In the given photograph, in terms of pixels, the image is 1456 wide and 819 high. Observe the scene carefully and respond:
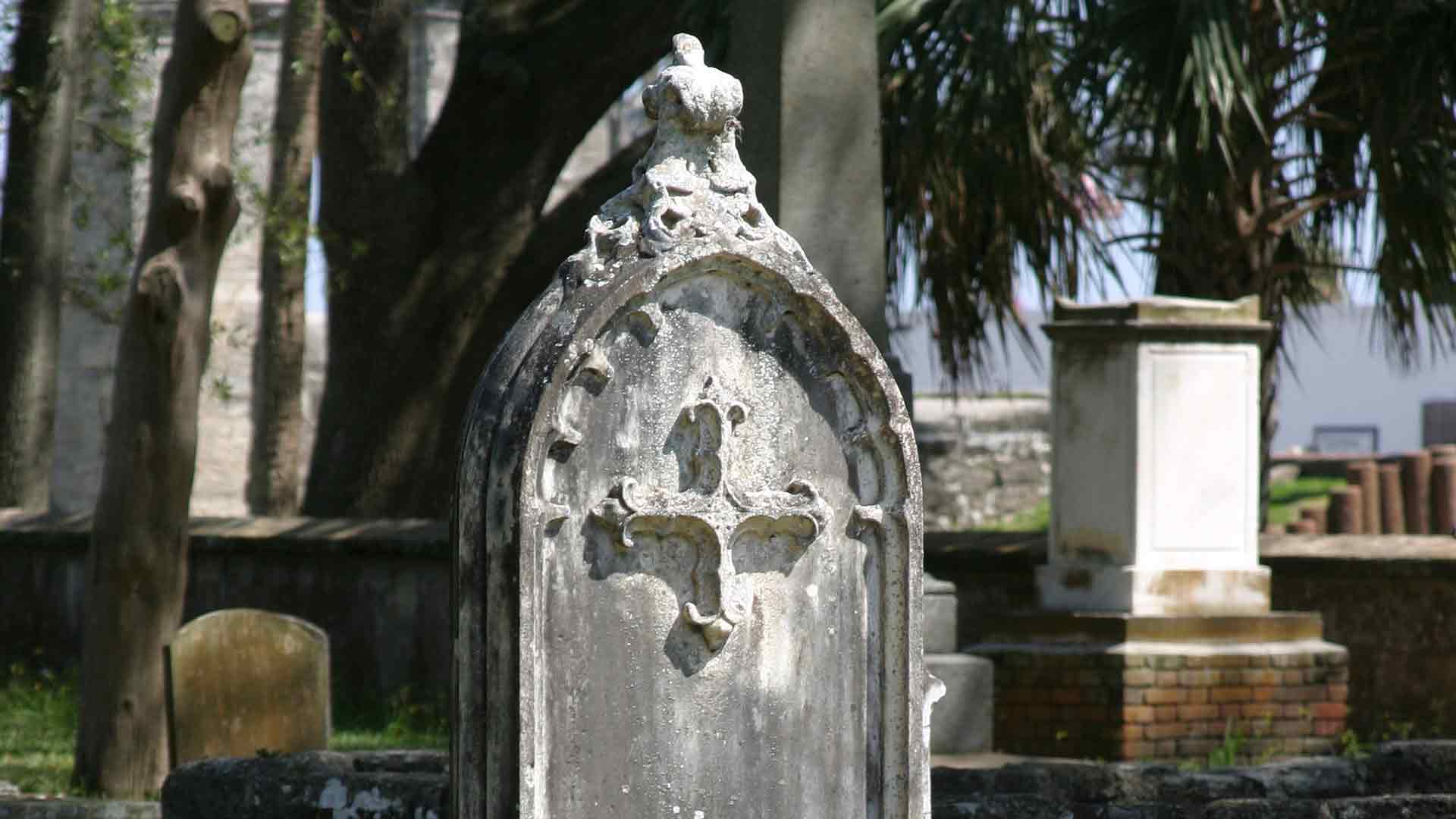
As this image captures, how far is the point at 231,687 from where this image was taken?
8.45 meters

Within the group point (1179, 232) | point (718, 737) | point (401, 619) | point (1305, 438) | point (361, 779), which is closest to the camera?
point (718, 737)

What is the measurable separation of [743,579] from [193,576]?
321 inches

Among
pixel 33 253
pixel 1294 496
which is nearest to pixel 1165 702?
pixel 33 253

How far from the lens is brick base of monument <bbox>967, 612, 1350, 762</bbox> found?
10148 millimetres

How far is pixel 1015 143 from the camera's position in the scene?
532 inches

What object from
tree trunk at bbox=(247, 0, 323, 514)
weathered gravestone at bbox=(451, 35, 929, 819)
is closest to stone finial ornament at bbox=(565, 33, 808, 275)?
weathered gravestone at bbox=(451, 35, 929, 819)

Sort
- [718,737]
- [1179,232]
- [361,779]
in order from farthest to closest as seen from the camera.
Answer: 1. [1179,232]
2. [361,779]
3. [718,737]

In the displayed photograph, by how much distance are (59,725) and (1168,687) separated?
5.28 metres

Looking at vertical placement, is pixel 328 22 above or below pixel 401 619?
above

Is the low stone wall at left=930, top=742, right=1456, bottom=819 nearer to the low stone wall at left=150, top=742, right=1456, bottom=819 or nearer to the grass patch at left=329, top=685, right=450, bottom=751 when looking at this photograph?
the low stone wall at left=150, top=742, right=1456, bottom=819

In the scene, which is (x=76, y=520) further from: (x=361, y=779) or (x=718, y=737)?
(x=718, y=737)

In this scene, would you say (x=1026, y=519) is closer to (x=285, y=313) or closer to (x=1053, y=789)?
(x=285, y=313)

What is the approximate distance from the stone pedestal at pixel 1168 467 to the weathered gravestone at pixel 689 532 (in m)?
5.63

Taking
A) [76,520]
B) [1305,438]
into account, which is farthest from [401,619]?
[1305,438]
